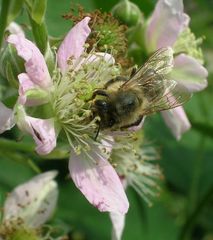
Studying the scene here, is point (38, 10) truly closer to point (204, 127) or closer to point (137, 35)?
point (137, 35)

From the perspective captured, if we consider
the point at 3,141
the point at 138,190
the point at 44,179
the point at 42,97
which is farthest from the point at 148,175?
the point at 42,97

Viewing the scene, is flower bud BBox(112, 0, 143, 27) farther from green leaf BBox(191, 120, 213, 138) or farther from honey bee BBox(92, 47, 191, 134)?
green leaf BBox(191, 120, 213, 138)

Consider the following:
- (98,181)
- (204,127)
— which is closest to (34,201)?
(98,181)

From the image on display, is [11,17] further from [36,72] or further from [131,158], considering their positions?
[131,158]

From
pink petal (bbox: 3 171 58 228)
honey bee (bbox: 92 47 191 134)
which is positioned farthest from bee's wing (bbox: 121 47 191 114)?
pink petal (bbox: 3 171 58 228)

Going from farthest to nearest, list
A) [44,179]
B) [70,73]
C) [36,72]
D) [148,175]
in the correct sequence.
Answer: [148,175], [44,179], [70,73], [36,72]

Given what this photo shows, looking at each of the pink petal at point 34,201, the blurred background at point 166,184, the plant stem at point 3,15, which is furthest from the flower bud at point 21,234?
the plant stem at point 3,15
